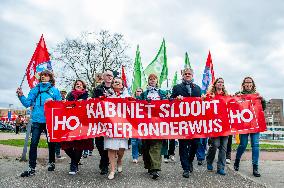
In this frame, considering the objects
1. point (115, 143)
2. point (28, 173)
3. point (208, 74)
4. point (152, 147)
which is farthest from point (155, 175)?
point (208, 74)

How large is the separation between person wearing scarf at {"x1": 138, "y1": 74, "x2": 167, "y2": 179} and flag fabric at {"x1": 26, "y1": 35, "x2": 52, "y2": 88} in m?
3.01

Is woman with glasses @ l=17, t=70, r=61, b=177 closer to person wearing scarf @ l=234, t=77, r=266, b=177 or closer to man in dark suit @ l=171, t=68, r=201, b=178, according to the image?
man in dark suit @ l=171, t=68, r=201, b=178

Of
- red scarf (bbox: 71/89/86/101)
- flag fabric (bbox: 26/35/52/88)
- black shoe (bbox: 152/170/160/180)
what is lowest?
black shoe (bbox: 152/170/160/180)

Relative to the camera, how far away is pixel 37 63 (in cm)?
936

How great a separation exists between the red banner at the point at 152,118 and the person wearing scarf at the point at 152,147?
0.48 ft

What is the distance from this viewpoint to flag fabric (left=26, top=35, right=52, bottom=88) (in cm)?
918

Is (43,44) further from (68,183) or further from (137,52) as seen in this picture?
(137,52)

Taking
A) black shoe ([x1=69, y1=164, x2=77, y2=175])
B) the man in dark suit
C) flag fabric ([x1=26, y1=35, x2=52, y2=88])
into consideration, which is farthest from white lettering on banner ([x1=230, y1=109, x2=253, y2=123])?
flag fabric ([x1=26, y1=35, x2=52, y2=88])

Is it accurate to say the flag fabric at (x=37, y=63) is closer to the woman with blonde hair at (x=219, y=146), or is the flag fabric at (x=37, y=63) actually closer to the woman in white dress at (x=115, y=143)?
the woman in white dress at (x=115, y=143)

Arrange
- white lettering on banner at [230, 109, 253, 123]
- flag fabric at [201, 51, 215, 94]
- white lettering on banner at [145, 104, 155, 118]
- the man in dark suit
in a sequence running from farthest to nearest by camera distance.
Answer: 1. flag fabric at [201, 51, 215, 94]
2. white lettering on banner at [230, 109, 253, 123]
3. white lettering on banner at [145, 104, 155, 118]
4. the man in dark suit

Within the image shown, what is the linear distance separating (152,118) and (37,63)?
11.4ft

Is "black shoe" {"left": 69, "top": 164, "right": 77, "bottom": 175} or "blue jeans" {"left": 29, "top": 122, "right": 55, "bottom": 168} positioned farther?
"black shoe" {"left": 69, "top": 164, "right": 77, "bottom": 175}

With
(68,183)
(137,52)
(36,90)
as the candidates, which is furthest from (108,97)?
(137,52)

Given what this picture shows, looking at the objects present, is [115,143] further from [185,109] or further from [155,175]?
[185,109]
